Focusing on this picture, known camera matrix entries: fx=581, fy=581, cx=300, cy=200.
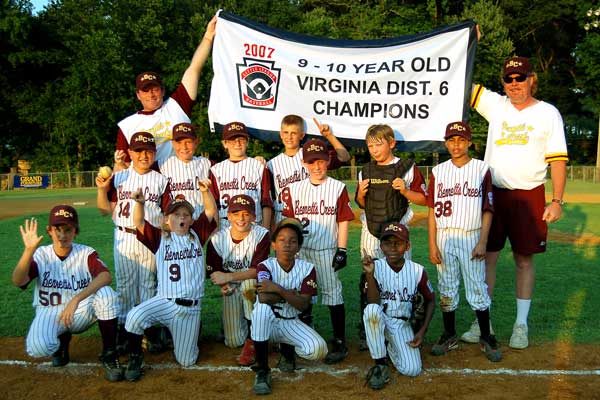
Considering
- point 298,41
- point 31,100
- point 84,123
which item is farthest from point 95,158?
point 298,41

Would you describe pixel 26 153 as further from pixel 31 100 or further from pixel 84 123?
pixel 84 123

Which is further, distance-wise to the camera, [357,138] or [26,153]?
[26,153]

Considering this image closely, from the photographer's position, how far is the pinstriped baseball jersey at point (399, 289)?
4719 millimetres

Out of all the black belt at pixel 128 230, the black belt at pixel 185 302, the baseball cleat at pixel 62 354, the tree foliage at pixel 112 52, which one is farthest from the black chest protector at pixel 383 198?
the tree foliage at pixel 112 52

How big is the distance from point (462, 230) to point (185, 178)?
2.58 meters

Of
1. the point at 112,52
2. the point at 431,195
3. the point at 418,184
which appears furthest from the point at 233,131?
the point at 112,52

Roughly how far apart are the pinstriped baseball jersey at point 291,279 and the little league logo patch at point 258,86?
235cm

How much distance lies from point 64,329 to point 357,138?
352cm

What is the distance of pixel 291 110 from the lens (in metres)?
6.55

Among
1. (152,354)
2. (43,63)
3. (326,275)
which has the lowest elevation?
(152,354)

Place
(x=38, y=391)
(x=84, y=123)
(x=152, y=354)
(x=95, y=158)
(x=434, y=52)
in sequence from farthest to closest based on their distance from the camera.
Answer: (x=95, y=158)
(x=84, y=123)
(x=434, y=52)
(x=152, y=354)
(x=38, y=391)

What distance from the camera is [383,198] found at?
5.24 m

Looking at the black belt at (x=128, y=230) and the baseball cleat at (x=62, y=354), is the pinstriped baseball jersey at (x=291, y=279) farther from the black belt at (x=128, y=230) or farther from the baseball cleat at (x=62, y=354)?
the baseball cleat at (x=62, y=354)

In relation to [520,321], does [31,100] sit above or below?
above
